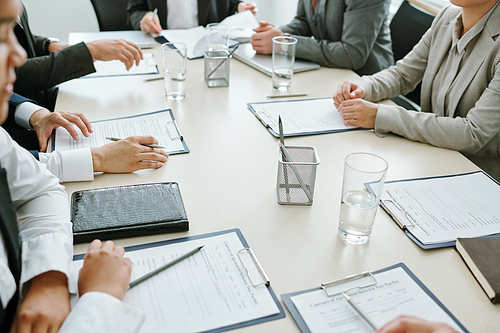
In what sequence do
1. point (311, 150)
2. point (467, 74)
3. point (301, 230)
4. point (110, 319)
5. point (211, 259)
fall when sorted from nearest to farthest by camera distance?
point (110, 319), point (211, 259), point (301, 230), point (311, 150), point (467, 74)

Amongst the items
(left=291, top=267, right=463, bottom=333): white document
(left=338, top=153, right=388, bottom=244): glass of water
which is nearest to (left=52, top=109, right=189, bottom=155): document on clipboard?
(left=338, top=153, right=388, bottom=244): glass of water

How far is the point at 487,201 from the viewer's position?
1004 millimetres

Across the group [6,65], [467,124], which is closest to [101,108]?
[6,65]

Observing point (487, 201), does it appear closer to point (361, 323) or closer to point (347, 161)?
point (347, 161)

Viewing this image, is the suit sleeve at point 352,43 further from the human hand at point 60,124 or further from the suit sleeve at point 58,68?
the human hand at point 60,124

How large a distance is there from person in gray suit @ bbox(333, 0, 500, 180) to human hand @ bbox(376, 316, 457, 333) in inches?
30.6

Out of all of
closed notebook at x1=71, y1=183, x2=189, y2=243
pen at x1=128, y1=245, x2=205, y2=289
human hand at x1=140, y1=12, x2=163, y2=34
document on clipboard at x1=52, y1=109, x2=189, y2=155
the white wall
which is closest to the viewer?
pen at x1=128, y1=245, x2=205, y2=289

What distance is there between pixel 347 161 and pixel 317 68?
3.71 feet

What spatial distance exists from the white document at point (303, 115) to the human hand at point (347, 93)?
0.12 feet

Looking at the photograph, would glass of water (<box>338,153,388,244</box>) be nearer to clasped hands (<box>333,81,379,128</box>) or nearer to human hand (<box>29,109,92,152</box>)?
clasped hands (<box>333,81,379,128</box>)

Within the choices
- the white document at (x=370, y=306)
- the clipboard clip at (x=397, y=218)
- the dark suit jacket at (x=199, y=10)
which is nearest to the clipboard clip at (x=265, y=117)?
the clipboard clip at (x=397, y=218)

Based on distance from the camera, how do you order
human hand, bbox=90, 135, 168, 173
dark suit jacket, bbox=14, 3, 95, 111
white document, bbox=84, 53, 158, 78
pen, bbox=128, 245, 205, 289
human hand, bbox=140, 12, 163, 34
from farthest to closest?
human hand, bbox=140, 12, 163, 34 < white document, bbox=84, 53, 158, 78 < dark suit jacket, bbox=14, 3, 95, 111 < human hand, bbox=90, 135, 168, 173 < pen, bbox=128, 245, 205, 289

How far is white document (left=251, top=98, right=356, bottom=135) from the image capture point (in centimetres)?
134

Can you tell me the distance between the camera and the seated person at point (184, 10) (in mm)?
2521
